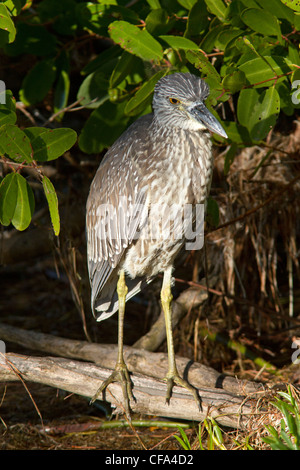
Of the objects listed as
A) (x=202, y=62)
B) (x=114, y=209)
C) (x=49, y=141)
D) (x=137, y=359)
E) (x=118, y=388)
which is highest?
(x=202, y=62)

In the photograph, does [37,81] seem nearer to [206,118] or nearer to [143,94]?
[143,94]

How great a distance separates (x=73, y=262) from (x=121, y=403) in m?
1.20

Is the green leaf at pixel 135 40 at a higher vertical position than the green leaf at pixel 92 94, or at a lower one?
higher

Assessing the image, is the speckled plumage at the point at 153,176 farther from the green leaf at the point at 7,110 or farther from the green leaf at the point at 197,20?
the green leaf at the point at 7,110

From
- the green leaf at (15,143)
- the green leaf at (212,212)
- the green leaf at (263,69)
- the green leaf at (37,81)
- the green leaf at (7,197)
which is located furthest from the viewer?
the green leaf at (37,81)

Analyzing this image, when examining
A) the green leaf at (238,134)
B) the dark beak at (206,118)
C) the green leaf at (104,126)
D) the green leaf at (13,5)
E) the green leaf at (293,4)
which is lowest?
the green leaf at (104,126)

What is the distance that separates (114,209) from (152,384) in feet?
2.84

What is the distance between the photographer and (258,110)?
2.71m

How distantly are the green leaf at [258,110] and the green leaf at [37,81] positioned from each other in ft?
4.22

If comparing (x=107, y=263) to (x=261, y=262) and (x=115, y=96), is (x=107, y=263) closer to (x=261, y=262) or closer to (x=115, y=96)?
(x=115, y=96)

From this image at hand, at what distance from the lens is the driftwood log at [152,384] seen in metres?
2.60

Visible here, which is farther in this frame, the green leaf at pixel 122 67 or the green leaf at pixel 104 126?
the green leaf at pixel 104 126

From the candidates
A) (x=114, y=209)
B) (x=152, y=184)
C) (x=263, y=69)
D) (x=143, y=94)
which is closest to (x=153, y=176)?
(x=152, y=184)

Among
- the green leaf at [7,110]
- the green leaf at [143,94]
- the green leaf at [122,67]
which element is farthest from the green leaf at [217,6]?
the green leaf at [7,110]
